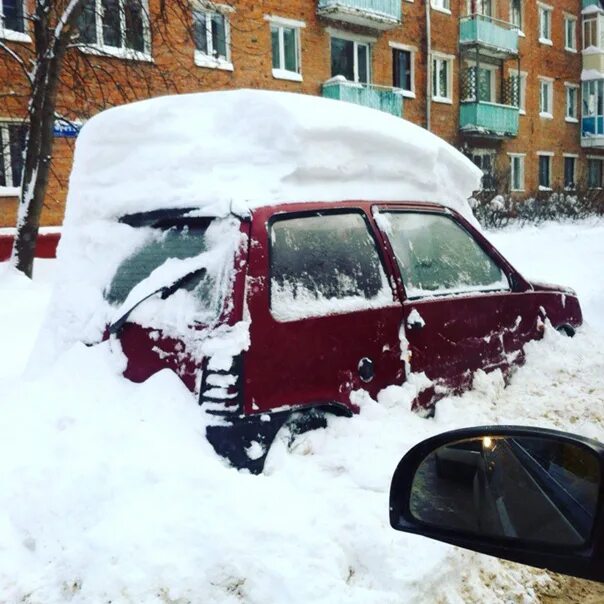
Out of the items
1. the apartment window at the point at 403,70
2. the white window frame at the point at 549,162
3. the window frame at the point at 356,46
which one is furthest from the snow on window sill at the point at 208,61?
the white window frame at the point at 549,162

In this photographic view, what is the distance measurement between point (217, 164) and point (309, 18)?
20025mm

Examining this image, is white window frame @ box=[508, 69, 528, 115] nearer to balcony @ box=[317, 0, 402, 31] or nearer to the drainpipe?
the drainpipe

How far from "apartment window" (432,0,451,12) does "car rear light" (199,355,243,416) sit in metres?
26.4

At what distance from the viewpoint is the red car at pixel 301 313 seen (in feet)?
9.00

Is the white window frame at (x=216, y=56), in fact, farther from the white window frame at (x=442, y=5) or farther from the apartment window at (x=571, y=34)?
the apartment window at (x=571, y=34)

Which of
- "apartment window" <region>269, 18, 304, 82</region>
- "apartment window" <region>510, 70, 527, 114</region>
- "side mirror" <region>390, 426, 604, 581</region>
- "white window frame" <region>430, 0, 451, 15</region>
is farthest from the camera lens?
"apartment window" <region>510, 70, 527, 114</region>

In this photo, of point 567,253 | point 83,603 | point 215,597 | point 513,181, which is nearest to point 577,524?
point 215,597

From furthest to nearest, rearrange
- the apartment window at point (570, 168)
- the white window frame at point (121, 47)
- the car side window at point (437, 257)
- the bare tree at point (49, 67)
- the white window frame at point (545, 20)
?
the apartment window at point (570, 168) → the white window frame at point (545, 20) → the white window frame at point (121, 47) → the bare tree at point (49, 67) → the car side window at point (437, 257)

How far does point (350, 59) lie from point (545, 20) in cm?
1370

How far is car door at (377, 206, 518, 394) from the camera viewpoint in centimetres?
350

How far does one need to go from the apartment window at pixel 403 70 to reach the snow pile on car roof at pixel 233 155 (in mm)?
21970

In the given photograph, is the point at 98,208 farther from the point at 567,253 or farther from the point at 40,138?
the point at 567,253

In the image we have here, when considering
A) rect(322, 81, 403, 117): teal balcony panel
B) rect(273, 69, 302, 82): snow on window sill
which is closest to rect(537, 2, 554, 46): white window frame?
rect(322, 81, 403, 117): teal balcony panel

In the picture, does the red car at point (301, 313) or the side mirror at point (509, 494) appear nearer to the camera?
the side mirror at point (509, 494)
